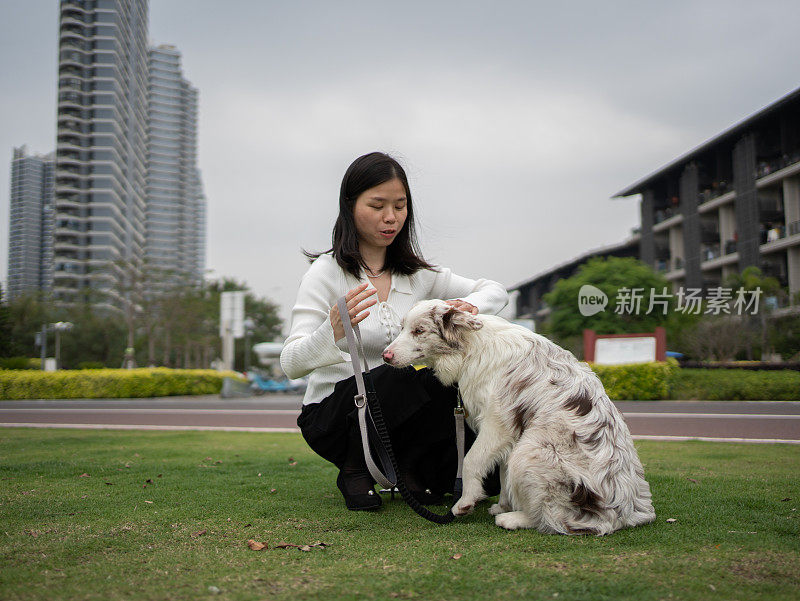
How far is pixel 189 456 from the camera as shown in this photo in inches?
274

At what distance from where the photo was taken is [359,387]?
11.5 ft

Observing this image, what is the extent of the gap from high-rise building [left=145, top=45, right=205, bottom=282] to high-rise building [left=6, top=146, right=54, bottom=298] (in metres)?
20.3

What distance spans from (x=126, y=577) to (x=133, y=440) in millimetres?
7225

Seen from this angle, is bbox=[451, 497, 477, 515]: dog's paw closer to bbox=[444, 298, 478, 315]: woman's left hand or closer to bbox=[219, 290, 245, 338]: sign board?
bbox=[444, 298, 478, 315]: woman's left hand

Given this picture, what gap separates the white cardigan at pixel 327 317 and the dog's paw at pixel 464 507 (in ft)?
3.49

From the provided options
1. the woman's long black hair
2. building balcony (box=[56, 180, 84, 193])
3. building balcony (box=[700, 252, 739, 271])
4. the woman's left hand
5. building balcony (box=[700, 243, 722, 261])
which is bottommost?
the woman's left hand

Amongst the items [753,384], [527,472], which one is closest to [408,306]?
[527,472]

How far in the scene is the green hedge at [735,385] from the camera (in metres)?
11.1

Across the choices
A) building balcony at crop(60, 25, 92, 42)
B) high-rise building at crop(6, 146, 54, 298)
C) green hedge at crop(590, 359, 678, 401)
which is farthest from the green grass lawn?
building balcony at crop(60, 25, 92, 42)

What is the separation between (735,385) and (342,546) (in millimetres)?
12782

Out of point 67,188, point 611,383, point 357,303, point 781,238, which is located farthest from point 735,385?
point 67,188

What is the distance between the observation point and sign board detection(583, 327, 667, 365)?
61.6 feet

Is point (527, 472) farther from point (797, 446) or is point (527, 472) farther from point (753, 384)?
point (753, 384)

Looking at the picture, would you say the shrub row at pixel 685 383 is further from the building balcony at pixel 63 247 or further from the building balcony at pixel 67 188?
the building balcony at pixel 67 188
